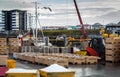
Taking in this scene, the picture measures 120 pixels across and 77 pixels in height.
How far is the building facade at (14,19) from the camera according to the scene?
15675 cm

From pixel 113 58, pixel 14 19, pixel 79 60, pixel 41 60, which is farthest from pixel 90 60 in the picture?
pixel 14 19

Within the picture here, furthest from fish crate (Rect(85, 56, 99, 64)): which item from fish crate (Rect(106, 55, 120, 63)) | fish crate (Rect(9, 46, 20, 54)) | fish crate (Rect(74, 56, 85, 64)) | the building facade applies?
the building facade

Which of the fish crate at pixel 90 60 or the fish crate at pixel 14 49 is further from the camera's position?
the fish crate at pixel 14 49

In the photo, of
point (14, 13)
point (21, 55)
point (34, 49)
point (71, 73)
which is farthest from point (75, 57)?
point (14, 13)

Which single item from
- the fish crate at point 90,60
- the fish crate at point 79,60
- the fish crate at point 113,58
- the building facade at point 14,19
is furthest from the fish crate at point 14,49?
the building facade at point 14,19

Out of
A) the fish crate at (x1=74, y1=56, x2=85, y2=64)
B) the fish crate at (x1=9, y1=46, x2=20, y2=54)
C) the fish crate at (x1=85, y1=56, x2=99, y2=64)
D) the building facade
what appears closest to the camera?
the fish crate at (x1=74, y1=56, x2=85, y2=64)

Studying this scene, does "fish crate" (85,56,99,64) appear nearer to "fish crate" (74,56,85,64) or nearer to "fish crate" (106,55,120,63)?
→ "fish crate" (74,56,85,64)

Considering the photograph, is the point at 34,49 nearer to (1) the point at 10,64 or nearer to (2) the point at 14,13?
(1) the point at 10,64

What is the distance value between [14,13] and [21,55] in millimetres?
139443

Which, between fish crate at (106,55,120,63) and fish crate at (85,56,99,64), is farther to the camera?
fish crate at (106,55,120,63)

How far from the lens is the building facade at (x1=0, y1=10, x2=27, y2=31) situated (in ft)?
514

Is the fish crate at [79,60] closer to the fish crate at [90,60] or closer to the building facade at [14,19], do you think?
the fish crate at [90,60]

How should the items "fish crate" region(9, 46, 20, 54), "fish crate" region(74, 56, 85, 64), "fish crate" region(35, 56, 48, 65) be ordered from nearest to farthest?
"fish crate" region(35, 56, 48, 65) → "fish crate" region(74, 56, 85, 64) → "fish crate" region(9, 46, 20, 54)

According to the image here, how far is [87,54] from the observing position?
28.3 m
